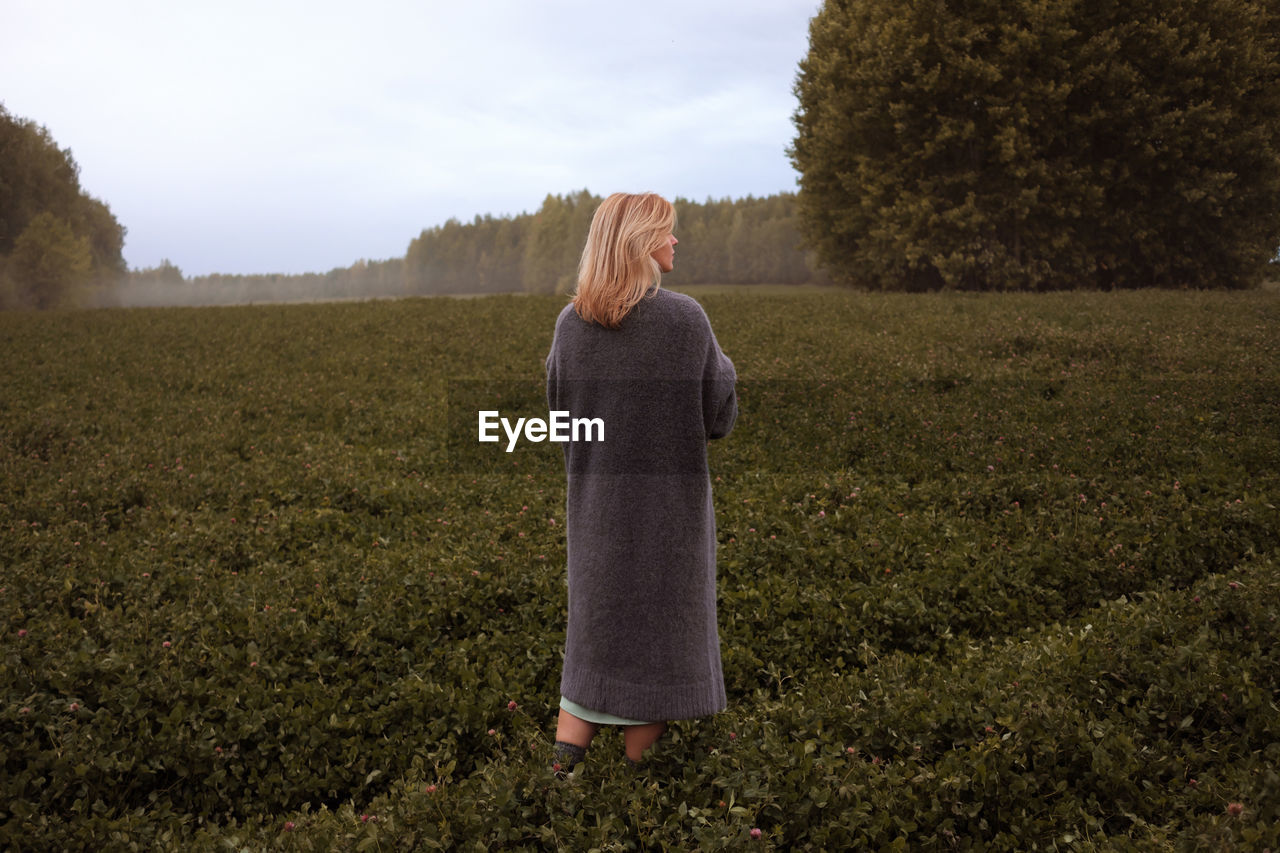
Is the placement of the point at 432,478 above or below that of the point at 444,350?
below

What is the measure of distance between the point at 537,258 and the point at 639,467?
67.0 meters

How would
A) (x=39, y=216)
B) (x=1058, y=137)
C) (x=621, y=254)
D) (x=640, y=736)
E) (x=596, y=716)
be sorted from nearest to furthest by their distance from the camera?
1. (x=621, y=254)
2. (x=596, y=716)
3. (x=640, y=736)
4. (x=1058, y=137)
5. (x=39, y=216)

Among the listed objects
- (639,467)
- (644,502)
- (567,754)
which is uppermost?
(639,467)

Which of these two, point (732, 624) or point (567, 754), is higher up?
point (567, 754)

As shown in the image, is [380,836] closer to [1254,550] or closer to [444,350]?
[1254,550]

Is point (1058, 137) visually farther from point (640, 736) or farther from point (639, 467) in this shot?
point (640, 736)

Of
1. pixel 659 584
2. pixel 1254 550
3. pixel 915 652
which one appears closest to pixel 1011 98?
pixel 1254 550

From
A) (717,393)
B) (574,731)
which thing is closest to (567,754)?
(574,731)

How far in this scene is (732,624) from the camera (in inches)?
242

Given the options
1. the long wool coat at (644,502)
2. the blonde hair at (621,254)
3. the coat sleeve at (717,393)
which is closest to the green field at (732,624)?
the long wool coat at (644,502)

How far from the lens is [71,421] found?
41.5ft

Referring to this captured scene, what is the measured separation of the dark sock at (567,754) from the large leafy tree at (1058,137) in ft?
84.2

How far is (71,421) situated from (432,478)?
6557mm

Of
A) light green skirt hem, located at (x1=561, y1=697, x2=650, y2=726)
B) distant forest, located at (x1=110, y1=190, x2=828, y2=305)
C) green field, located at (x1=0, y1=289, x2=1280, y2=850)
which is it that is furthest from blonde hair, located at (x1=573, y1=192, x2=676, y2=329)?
distant forest, located at (x1=110, y1=190, x2=828, y2=305)
